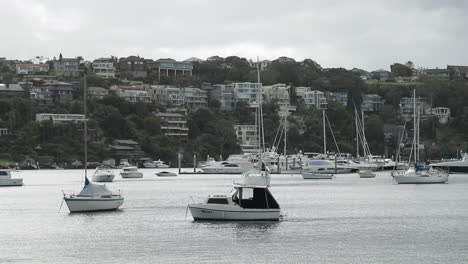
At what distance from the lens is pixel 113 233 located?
58.8m

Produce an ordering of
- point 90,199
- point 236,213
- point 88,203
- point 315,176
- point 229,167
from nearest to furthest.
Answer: point 236,213 → point 90,199 → point 88,203 → point 315,176 → point 229,167

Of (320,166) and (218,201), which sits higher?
(218,201)

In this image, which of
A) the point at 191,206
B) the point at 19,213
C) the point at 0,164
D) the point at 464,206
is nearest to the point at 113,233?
the point at 191,206

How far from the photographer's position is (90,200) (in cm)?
6994

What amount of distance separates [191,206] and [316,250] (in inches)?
546

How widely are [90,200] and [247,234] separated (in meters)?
17.3

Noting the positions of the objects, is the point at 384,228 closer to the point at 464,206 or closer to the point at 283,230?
the point at 283,230

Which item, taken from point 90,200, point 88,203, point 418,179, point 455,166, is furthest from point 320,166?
point 90,200

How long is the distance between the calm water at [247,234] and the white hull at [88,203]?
0.53m

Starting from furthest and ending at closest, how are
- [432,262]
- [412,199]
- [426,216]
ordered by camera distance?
[412,199] < [426,216] < [432,262]

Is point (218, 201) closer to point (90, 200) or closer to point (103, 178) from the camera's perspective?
point (90, 200)

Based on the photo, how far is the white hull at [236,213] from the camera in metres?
60.5

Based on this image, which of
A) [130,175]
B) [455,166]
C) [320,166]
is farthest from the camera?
[455,166]

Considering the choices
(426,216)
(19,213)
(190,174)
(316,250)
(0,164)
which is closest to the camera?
(316,250)
